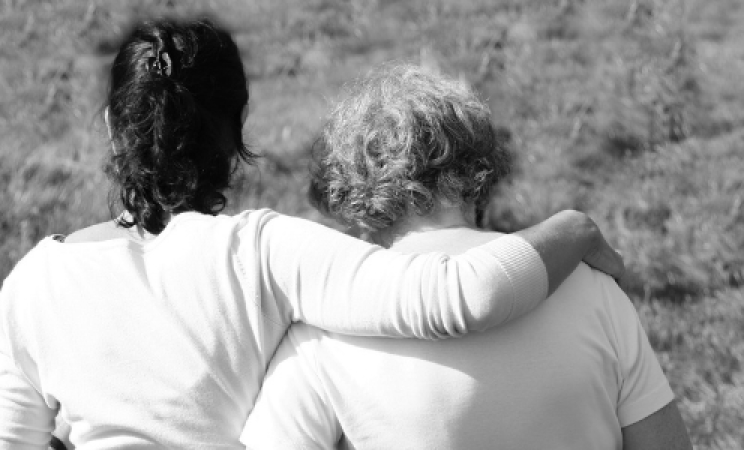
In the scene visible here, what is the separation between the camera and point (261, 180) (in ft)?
14.4

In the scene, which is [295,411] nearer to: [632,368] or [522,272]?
[522,272]

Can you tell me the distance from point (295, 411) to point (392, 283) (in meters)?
0.34

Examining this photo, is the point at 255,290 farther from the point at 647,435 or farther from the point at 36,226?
the point at 36,226

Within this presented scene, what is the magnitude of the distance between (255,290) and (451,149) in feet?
1.74

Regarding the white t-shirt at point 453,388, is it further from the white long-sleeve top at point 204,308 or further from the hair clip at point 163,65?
the hair clip at point 163,65

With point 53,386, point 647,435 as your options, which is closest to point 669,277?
point 647,435

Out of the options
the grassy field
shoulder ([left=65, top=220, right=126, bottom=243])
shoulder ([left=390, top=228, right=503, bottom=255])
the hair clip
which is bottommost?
the grassy field

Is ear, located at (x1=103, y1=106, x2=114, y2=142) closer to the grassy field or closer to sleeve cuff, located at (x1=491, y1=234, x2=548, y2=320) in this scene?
sleeve cuff, located at (x1=491, y1=234, x2=548, y2=320)

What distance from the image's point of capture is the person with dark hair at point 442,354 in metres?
1.75

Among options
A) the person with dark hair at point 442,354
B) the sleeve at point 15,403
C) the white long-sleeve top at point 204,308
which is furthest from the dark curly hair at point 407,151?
the sleeve at point 15,403

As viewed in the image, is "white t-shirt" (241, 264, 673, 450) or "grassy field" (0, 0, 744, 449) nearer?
"white t-shirt" (241, 264, 673, 450)

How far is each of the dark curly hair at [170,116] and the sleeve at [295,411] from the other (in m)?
0.52

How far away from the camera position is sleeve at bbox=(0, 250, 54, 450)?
6.47 ft

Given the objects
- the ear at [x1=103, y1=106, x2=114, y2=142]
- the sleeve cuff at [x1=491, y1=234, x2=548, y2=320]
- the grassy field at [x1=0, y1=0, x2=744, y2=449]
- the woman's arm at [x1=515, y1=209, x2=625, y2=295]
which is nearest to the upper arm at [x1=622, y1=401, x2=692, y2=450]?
the woman's arm at [x1=515, y1=209, x2=625, y2=295]
